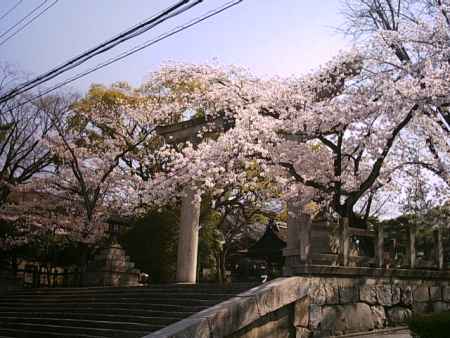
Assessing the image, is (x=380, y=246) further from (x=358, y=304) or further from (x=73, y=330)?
(x=73, y=330)

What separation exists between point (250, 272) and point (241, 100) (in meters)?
16.2

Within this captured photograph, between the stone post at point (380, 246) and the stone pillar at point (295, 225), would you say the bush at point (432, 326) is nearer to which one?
the stone post at point (380, 246)

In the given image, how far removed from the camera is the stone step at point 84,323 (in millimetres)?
11000

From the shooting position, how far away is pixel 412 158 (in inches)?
543

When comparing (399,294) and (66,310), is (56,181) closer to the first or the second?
(66,310)

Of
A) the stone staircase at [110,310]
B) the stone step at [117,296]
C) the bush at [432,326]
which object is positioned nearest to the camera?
the bush at [432,326]

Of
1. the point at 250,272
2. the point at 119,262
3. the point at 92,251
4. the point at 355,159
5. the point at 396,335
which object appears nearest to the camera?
the point at 396,335

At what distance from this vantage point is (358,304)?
11.3 meters

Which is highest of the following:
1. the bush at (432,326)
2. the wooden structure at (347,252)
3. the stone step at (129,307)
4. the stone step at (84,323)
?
the wooden structure at (347,252)

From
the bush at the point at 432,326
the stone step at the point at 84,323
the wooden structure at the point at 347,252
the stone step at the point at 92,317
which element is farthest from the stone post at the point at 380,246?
the stone step at the point at 84,323

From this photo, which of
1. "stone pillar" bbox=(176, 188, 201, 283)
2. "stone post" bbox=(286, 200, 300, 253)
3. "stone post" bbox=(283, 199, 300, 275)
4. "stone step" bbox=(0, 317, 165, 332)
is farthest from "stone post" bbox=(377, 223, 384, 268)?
"stone pillar" bbox=(176, 188, 201, 283)

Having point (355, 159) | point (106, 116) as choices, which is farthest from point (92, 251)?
point (355, 159)

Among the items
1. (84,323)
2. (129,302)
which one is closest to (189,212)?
(129,302)

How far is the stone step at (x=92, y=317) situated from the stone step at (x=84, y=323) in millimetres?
71
